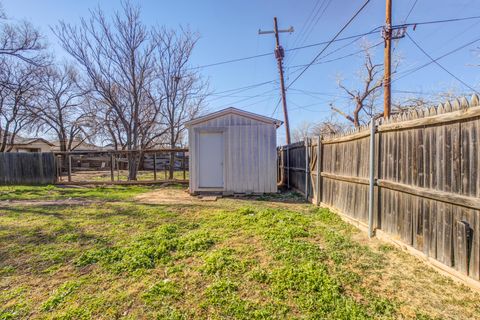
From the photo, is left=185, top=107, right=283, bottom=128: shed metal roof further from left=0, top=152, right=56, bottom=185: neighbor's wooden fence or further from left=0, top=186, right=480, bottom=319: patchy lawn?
left=0, top=152, right=56, bottom=185: neighbor's wooden fence

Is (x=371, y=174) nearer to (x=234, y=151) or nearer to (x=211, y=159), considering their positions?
(x=234, y=151)

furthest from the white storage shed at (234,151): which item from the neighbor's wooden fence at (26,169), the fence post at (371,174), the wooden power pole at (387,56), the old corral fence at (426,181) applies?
the neighbor's wooden fence at (26,169)

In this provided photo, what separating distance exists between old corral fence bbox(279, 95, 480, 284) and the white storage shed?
133 inches

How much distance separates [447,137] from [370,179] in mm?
1352

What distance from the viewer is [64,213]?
5625 millimetres

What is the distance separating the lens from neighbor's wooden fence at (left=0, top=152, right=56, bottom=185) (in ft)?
35.2

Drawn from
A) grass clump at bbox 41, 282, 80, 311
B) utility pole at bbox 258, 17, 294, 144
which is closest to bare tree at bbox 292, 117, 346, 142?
utility pole at bbox 258, 17, 294, 144

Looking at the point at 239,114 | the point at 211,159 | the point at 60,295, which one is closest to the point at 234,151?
the point at 211,159

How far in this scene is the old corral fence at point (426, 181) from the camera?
7.34 ft

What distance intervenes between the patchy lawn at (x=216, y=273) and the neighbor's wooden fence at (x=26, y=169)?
7.19 metres

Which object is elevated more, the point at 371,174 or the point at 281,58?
the point at 281,58

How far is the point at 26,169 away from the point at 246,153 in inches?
401

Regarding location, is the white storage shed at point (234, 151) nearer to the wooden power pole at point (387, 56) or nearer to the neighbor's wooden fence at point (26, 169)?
the wooden power pole at point (387, 56)

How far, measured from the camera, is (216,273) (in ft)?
8.79
